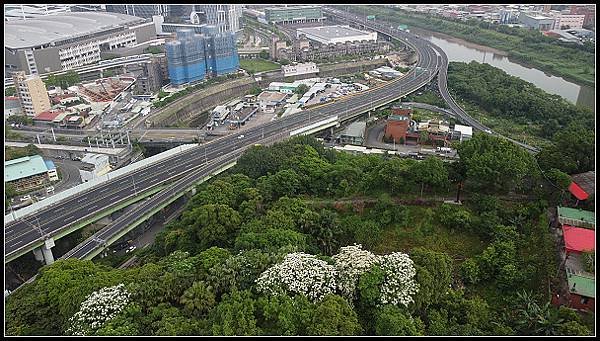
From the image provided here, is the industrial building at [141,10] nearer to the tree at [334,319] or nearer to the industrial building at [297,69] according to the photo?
the industrial building at [297,69]

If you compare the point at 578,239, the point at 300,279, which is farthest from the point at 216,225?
the point at 578,239

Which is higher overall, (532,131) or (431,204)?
(431,204)

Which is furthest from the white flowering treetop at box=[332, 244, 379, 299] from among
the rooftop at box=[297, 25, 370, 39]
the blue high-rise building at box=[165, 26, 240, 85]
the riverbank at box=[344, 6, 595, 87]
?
the rooftop at box=[297, 25, 370, 39]

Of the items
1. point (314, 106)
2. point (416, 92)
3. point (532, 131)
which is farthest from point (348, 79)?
point (532, 131)

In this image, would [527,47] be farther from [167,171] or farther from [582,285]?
[582,285]

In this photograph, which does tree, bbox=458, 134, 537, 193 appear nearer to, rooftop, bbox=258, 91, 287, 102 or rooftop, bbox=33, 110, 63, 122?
rooftop, bbox=258, 91, 287, 102

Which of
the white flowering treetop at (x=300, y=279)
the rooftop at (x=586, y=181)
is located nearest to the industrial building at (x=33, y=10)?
the white flowering treetop at (x=300, y=279)

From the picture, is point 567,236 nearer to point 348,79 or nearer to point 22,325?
point 22,325
